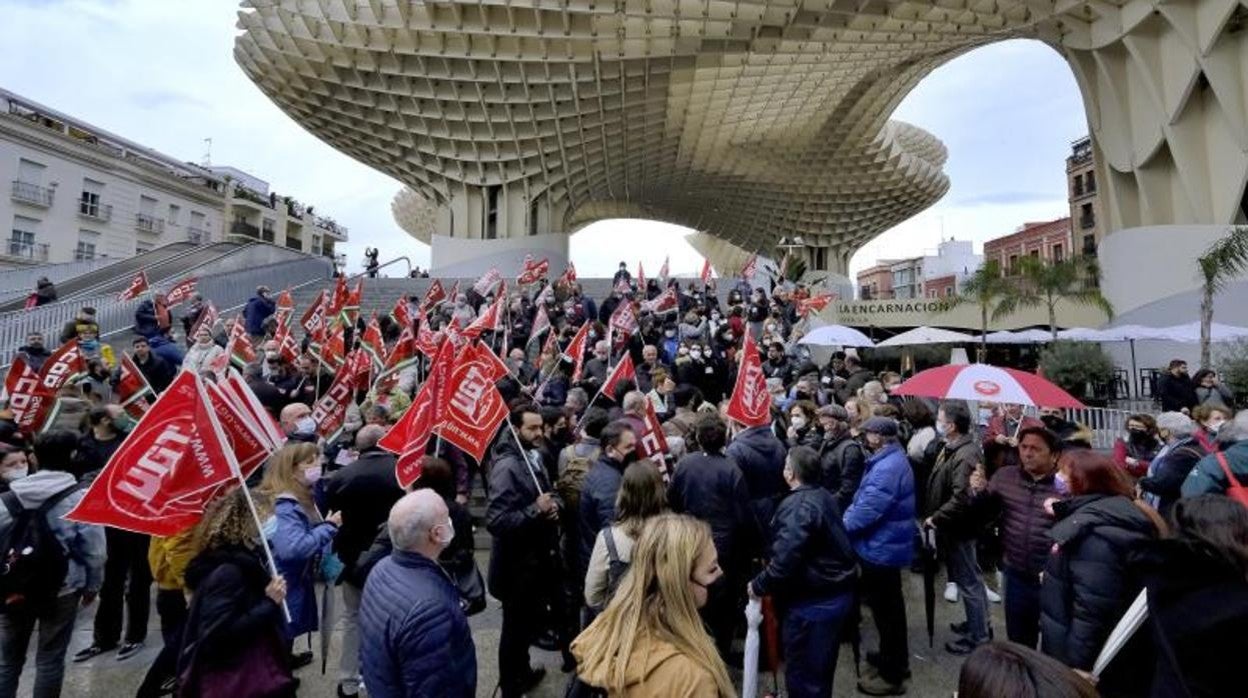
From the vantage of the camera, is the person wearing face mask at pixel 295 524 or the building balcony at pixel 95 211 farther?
the building balcony at pixel 95 211

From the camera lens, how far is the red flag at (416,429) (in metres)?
4.31

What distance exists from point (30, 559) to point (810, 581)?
4188mm

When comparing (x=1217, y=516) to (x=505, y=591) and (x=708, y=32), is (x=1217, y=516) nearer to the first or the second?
(x=505, y=591)

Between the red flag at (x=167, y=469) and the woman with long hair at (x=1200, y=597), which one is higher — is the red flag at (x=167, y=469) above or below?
above

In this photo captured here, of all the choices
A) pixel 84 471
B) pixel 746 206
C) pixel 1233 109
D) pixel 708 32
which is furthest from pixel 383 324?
pixel 746 206

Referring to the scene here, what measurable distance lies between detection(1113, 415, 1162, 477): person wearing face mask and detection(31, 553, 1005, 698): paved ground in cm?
184

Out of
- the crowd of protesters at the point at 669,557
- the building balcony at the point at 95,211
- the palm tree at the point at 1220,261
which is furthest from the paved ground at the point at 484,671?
the building balcony at the point at 95,211

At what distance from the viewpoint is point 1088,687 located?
1.26m

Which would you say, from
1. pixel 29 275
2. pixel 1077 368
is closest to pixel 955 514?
pixel 1077 368

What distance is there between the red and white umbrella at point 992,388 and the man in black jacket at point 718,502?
2490 millimetres

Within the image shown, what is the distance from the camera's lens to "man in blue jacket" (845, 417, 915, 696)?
13.5 feet

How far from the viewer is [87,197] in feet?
108

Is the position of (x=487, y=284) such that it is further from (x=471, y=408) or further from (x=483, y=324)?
(x=471, y=408)

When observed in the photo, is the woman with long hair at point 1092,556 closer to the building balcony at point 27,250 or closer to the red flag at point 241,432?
the red flag at point 241,432
